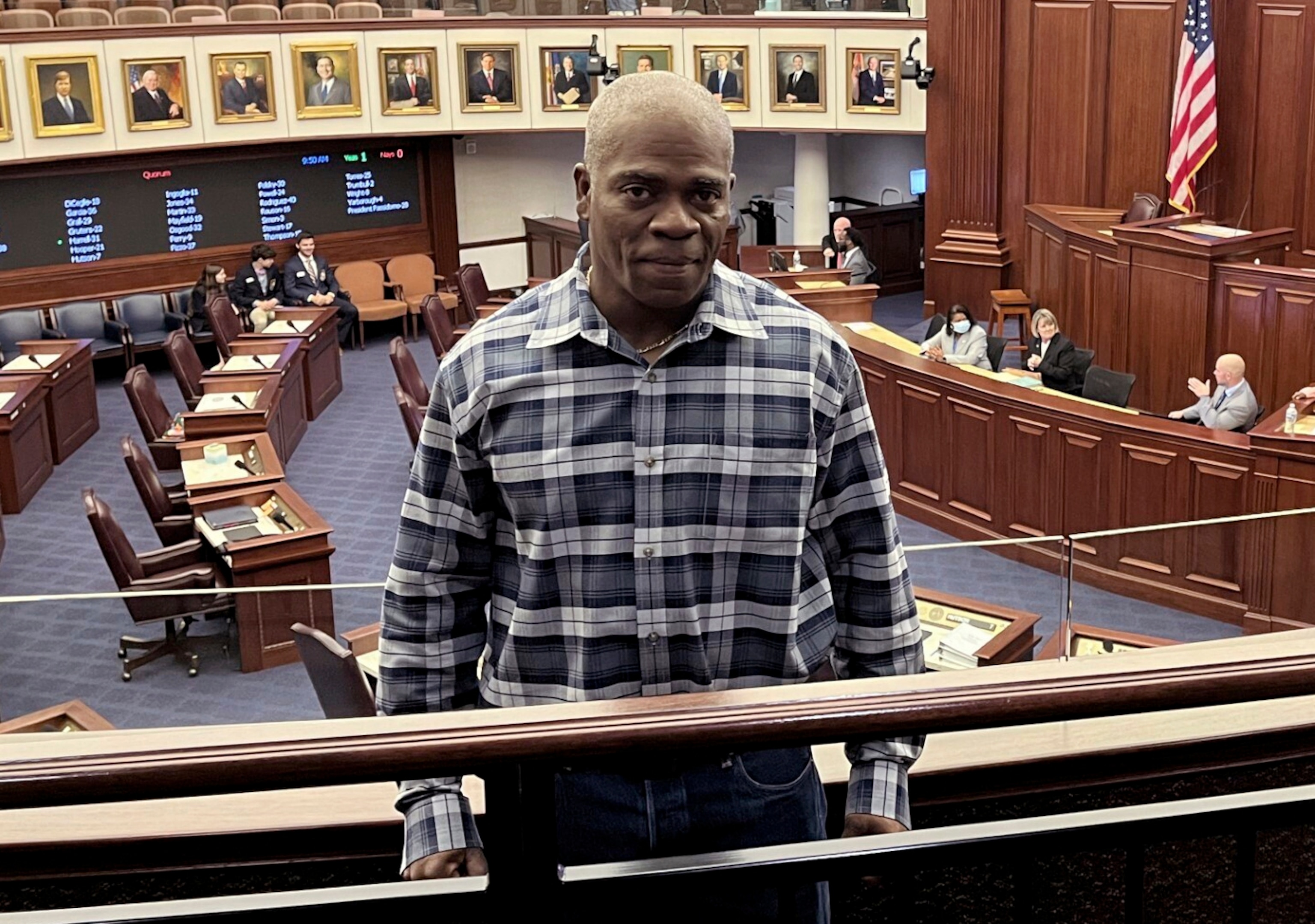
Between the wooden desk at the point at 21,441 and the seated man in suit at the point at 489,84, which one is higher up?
the seated man in suit at the point at 489,84

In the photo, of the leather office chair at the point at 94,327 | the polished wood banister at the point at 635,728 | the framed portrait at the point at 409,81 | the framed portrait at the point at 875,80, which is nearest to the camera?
the polished wood banister at the point at 635,728

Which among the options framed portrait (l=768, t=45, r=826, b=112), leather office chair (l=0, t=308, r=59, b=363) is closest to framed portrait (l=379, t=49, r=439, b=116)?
framed portrait (l=768, t=45, r=826, b=112)

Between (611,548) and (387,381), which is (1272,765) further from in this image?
(387,381)

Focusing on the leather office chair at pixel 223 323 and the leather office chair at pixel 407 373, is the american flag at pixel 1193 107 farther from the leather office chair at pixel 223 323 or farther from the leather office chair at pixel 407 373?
the leather office chair at pixel 223 323

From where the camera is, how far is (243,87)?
52.3 ft

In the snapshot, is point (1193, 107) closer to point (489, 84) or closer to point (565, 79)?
point (565, 79)

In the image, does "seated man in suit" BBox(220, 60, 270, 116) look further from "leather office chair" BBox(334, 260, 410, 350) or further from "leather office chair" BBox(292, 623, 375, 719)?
"leather office chair" BBox(292, 623, 375, 719)

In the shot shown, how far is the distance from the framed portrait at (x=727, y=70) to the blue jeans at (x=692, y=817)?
49.2 feet

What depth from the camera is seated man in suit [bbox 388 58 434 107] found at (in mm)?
16734

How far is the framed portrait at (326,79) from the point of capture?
16250 mm

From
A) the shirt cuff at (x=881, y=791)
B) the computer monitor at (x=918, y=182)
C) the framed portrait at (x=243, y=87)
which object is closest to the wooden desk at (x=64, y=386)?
the framed portrait at (x=243, y=87)

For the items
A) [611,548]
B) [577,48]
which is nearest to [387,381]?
[577,48]

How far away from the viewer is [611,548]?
6.24 feet

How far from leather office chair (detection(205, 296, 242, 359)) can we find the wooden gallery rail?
12.2m
